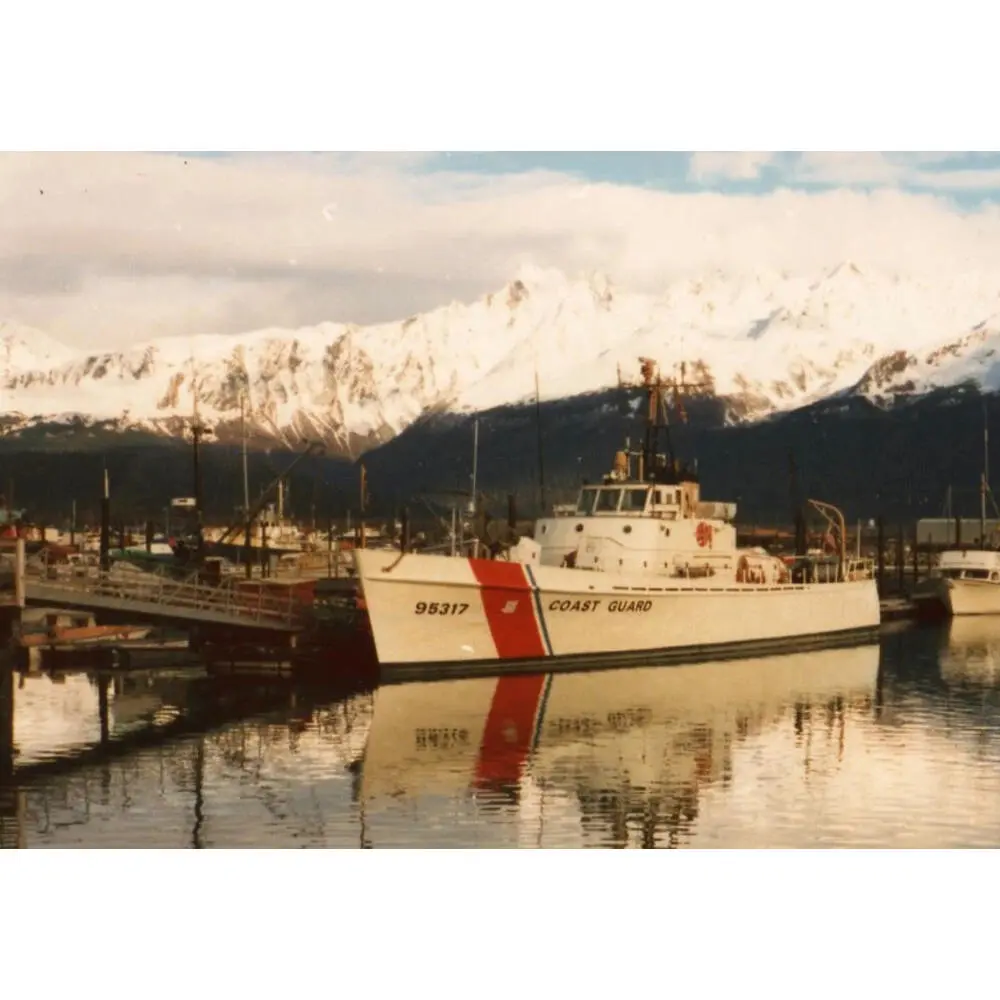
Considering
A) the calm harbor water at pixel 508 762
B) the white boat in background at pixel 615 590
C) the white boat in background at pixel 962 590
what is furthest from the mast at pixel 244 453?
the white boat in background at pixel 962 590

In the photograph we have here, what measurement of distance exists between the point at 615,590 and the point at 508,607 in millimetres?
2146

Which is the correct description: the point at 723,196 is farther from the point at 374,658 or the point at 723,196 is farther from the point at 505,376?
the point at 374,658

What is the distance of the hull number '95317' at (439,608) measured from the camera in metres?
24.9

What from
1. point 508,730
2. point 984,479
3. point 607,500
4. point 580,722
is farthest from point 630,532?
point 508,730

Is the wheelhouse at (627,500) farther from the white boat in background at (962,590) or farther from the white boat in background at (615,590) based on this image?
the white boat in background at (962,590)

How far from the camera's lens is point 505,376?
22203mm

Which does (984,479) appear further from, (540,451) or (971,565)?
(971,565)

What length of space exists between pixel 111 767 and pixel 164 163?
6338 millimetres

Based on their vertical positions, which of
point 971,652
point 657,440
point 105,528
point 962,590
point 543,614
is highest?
point 657,440

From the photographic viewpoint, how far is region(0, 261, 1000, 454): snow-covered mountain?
20016mm

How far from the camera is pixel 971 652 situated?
1249 inches

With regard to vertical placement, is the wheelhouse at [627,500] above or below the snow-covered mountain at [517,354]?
below

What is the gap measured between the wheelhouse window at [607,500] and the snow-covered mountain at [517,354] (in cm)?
447

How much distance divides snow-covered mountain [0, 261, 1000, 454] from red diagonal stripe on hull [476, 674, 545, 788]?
3.85 m
